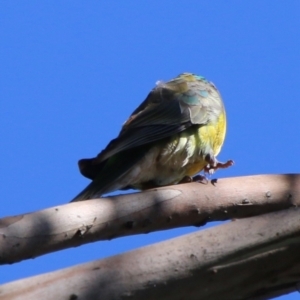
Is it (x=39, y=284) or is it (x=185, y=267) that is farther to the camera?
(x=185, y=267)

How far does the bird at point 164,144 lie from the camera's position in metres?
4.13

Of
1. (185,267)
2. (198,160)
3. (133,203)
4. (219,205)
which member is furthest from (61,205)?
(198,160)

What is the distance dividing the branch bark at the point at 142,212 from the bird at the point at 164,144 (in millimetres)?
689

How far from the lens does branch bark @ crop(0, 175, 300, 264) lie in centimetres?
248

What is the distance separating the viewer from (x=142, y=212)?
289 centimetres

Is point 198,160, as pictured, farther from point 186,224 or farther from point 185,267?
point 185,267

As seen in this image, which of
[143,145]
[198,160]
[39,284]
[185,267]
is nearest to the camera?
[39,284]

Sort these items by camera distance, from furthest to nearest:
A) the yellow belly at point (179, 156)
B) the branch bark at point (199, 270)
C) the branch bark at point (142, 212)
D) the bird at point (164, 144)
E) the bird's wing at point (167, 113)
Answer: the yellow belly at point (179, 156) → the bird's wing at point (167, 113) → the bird at point (164, 144) → the branch bark at point (142, 212) → the branch bark at point (199, 270)

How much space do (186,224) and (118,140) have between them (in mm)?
1235

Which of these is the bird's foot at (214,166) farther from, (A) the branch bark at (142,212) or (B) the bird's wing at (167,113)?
(A) the branch bark at (142,212)

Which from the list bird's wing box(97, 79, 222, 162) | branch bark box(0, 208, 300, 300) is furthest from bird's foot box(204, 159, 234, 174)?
branch bark box(0, 208, 300, 300)

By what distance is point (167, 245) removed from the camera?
2.59 metres

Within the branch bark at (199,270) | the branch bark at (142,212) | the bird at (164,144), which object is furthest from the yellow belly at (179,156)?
the branch bark at (199,270)

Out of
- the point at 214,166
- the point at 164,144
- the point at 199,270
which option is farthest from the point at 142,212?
the point at 214,166
